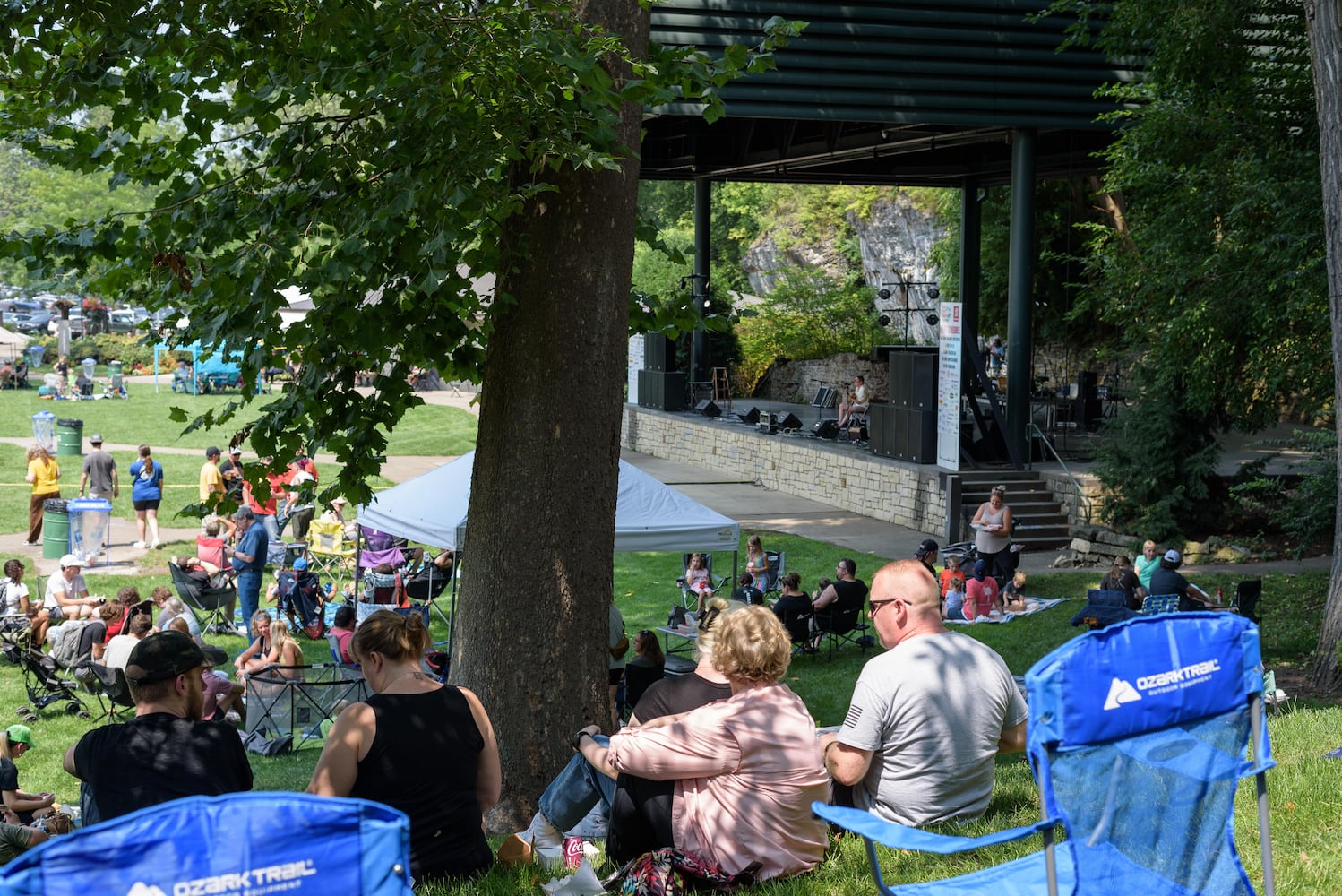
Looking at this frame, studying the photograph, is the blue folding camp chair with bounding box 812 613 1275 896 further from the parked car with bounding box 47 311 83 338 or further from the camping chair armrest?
the parked car with bounding box 47 311 83 338

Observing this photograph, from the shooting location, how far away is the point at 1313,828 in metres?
4.78

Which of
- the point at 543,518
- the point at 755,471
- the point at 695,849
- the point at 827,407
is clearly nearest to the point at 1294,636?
the point at 543,518

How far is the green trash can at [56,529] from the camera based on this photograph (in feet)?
54.4

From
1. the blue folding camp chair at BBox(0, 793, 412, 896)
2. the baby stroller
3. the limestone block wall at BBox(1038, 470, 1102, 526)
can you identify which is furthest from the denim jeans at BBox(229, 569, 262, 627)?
the limestone block wall at BBox(1038, 470, 1102, 526)

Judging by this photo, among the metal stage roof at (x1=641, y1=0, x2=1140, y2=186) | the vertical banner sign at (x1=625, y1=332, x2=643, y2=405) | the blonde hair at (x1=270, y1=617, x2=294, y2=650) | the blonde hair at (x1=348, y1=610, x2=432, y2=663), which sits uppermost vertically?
the metal stage roof at (x1=641, y1=0, x2=1140, y2=186)

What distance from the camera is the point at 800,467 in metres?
24.5

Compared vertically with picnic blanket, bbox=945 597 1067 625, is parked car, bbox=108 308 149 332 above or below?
above

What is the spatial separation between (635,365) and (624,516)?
73.2ft

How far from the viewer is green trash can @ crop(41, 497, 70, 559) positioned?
1658 centimetres

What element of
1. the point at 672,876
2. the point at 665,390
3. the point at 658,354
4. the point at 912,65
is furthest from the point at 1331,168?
the point at 658,354

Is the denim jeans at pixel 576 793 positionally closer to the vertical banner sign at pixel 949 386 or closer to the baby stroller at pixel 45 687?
the baby stroller at pixel 45 687

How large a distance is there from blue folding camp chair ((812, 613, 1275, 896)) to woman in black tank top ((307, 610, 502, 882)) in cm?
158

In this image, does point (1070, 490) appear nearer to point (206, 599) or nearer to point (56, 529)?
point (206, 599)

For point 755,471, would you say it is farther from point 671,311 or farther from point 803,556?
point 671,311
